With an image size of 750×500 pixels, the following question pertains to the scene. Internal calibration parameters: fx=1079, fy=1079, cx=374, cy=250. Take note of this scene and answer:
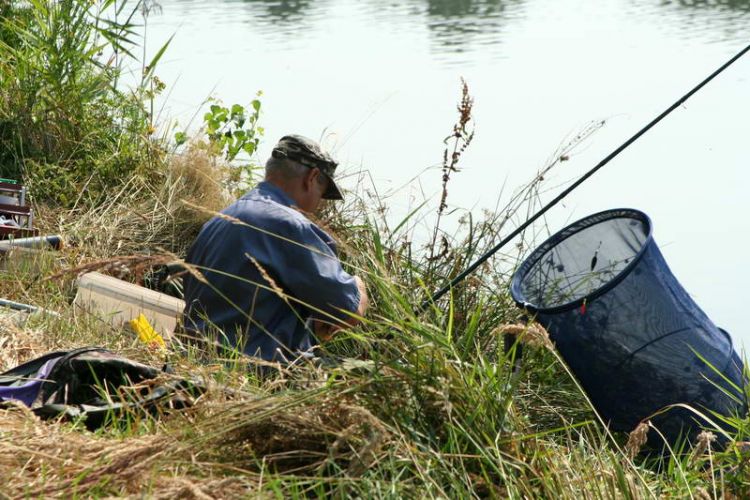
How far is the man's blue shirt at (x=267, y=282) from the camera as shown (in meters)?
3.62

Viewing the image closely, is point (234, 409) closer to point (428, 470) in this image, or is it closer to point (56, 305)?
point (428, 470)

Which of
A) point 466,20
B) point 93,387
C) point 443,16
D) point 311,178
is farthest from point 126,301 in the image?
point 443,16

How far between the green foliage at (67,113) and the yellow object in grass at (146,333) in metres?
2.36

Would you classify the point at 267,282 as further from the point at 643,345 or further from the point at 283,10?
the point at 283,10

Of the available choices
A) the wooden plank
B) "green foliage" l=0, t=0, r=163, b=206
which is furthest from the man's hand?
"green foliage" l=0, t=0, r=163, b=206

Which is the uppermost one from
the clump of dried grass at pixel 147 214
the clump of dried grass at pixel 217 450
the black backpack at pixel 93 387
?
the clump of dried grass at pixel 217 450

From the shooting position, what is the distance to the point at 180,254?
19.0 feet

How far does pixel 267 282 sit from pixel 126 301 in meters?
1.15

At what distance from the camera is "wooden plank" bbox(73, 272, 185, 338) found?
4438mm

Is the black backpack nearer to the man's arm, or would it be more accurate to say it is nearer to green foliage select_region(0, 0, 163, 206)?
the man's arm

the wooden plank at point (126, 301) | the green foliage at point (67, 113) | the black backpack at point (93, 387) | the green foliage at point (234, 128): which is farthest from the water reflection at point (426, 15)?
the black backpack at point (93, 387)

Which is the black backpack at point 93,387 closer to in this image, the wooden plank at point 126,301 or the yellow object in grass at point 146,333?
the yellow object in grass at point 146,333

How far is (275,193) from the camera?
4020 millimetres

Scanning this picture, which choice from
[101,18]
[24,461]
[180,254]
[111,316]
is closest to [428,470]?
[24,461]
